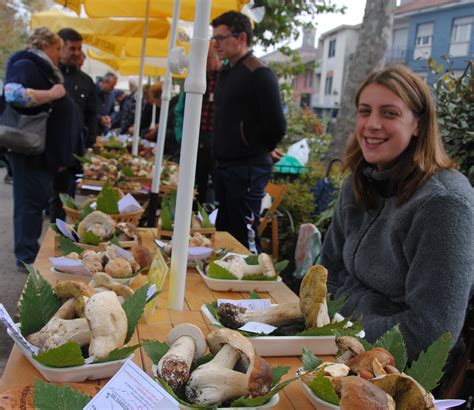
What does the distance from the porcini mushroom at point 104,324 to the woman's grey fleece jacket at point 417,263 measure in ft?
3.22

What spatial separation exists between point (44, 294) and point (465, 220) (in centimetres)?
132

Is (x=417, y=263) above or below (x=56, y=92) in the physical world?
below

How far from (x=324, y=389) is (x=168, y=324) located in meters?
0.67

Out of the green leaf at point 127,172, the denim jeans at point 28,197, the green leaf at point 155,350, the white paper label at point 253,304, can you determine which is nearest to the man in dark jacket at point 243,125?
the green leaf at point 127,172

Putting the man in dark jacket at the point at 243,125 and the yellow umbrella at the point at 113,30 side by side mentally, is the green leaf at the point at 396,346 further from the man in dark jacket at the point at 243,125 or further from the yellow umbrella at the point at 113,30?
the yellow umbrella at the point at 113,30

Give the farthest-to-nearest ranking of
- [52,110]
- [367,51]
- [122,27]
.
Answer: [367,51]
[122,27]
[52,110]

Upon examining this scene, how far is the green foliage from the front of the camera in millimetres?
3051

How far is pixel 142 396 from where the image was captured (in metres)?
1.03

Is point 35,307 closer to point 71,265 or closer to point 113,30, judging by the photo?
point 71,265

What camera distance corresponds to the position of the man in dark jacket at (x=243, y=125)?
4121mm

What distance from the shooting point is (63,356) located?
45.6 inches

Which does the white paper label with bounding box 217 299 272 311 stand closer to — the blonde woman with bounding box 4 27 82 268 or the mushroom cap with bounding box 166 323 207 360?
the mushroom cap with bounding box 166 323 207 360

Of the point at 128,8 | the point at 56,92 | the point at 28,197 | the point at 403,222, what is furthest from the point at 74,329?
the point at 128,8

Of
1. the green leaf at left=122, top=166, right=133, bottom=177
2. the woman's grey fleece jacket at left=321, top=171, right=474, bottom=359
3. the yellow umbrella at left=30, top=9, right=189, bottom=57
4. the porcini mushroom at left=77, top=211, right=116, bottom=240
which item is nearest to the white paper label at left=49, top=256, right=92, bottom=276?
the porcini mushroom at left=77, top=211, right=116, bottom=240
